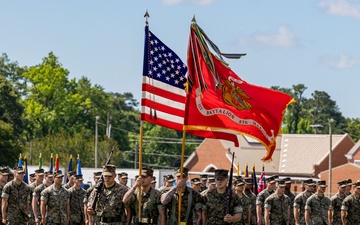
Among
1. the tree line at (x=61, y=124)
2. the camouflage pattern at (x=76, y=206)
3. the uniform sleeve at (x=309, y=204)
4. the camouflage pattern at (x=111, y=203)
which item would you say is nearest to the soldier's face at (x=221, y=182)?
the camouflage pattern at (x=111, y=203)

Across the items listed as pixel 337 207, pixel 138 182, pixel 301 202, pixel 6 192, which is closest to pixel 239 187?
pixel 301 202

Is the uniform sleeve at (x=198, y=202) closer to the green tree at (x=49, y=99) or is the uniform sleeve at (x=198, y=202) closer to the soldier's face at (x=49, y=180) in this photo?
the soldier's face at (x=49, y=180)

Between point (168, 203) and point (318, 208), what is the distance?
897 cm

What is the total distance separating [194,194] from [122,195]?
1.21 metres

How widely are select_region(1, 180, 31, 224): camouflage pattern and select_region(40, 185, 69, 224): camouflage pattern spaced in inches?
30.5

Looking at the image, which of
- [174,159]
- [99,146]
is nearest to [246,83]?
[99,146]

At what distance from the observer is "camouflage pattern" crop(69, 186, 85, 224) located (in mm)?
25562

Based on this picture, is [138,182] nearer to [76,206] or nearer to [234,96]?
[234,96]

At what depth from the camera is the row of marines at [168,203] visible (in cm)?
1684

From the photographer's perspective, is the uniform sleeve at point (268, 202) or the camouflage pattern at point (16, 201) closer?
the camouflage pattern at point (16, 201)

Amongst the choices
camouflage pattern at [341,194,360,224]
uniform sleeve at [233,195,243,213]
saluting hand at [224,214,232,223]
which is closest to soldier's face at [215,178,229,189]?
uniform sleeve at [233,195,243,213]

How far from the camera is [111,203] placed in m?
17.0

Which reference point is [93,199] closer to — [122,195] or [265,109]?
[122,195]

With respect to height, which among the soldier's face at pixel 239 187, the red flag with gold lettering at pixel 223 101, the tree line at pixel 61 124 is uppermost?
the tree line at pixel 61 124
